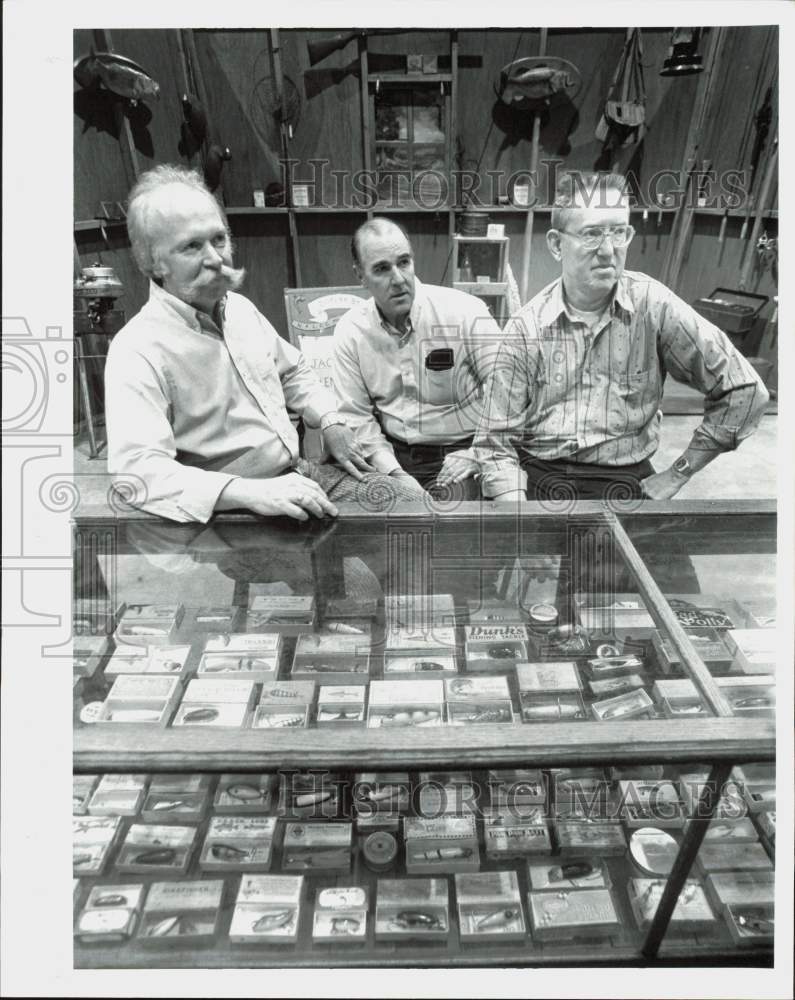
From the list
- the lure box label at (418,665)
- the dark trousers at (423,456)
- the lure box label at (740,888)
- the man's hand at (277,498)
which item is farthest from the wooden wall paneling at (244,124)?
the lure box label at (740,888)

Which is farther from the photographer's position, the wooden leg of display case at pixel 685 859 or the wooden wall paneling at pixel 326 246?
the wooden wall paneling at pixel 326 246

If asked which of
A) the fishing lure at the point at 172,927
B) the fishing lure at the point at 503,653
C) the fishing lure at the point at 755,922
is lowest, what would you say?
the fishing lure at the point at 755,922

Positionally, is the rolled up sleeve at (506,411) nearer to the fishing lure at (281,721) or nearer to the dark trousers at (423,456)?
the dark trousers at (423,456)

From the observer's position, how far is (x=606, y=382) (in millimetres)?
1670

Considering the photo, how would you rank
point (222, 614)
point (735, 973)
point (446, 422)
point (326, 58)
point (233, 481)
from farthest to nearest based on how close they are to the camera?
point (446, 422)
point (233, 481)
point (326, 58)
point (222, 614)
point (735, 973)

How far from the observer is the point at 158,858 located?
0.96 m

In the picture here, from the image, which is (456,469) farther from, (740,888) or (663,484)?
(740,888)

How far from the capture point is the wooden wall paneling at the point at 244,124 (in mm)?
1286

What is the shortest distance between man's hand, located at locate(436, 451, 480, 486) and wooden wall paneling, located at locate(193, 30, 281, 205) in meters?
0.71

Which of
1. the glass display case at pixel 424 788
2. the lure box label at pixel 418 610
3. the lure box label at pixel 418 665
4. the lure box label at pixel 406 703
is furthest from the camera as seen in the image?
the lure box label at pixel 418 610

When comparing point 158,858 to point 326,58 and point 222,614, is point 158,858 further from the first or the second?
point 326,58

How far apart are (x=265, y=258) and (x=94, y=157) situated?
0.36 m

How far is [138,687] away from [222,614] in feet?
0.66
